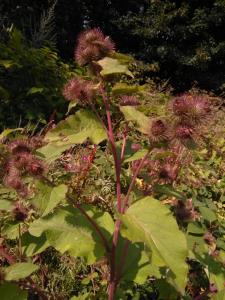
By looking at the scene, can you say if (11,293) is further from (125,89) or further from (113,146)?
(125,89)

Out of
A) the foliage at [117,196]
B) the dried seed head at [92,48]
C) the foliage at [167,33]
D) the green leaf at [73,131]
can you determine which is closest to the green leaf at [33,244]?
the foliage at [117,196]

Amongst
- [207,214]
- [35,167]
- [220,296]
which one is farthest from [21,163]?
[207,214]

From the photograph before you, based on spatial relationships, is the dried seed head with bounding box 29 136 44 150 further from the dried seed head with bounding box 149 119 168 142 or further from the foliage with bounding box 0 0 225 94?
the foliage with bounding box 0 0 225 94

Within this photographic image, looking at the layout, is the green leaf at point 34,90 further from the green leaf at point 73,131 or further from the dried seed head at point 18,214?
the green leaf at point 73,131

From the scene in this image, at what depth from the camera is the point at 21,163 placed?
1.48 meters

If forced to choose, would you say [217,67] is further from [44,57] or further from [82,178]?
[82,178]

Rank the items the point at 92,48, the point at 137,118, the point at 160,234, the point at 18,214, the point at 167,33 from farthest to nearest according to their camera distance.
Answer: the point at 167,33
the point at 18,214
the point at 92,48
the point at 137,118
the point at 160,234

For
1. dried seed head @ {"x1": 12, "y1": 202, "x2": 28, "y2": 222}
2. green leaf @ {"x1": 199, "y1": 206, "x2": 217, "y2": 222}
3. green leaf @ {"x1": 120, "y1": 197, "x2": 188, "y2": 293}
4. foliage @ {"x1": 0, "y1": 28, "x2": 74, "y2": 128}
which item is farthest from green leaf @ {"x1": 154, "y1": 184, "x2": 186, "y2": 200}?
foliage @ {"x1": 0, "y1": 28, "x2": 74, "y2": 128}

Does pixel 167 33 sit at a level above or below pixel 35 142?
below

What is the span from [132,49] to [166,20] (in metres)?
2.00

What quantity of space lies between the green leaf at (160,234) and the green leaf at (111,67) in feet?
1.43

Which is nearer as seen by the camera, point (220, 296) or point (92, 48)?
point (92, 48)

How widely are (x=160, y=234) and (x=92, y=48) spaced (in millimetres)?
696

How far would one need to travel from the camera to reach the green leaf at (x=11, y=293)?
1615mm
